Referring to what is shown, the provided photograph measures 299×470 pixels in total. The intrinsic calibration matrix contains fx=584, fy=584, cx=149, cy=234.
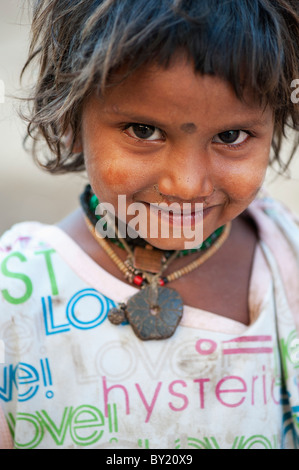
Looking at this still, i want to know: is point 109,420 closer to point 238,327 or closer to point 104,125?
point 238,327

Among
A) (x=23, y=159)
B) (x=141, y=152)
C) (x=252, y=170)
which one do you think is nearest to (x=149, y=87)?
(x=141, y=152)

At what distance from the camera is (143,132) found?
0.94 metres

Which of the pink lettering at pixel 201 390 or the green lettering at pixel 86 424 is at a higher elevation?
the pink lettering at pixel 201 390

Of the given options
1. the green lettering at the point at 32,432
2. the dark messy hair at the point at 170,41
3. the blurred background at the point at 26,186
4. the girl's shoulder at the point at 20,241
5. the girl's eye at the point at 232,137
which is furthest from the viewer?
the blurred background at the point at 26,186

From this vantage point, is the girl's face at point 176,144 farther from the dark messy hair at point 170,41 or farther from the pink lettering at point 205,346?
the pink lettering at point 205,346

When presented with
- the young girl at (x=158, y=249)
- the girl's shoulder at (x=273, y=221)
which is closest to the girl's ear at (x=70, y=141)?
the young girl at (x=158, y=249)

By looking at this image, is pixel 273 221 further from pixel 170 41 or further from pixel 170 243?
pixel 170 41

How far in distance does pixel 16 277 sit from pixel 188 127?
1.52 feet

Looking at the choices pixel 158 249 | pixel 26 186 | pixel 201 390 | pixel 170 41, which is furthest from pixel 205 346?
pixel 26 186

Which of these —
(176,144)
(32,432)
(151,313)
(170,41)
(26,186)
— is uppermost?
(26,186)

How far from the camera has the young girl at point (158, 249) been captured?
87 centimetres

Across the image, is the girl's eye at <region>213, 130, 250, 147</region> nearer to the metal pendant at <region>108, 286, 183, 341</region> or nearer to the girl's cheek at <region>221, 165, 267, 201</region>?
the girl's cheek at <region>221, 165, 267, 201</region>

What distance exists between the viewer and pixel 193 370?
3.65 ft

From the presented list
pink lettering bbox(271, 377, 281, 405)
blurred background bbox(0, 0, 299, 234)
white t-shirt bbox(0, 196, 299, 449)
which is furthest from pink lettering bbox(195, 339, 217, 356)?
blurred background bbox(0, 0, 299, 234)
